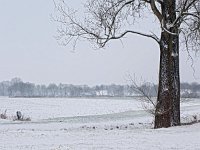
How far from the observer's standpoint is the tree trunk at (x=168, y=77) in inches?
688

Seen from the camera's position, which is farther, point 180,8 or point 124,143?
point 180,8

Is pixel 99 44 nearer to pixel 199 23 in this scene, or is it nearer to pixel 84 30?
pixel 84 30

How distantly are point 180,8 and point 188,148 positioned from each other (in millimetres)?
9447

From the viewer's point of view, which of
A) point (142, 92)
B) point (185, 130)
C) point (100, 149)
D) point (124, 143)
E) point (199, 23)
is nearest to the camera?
point (100, 149)

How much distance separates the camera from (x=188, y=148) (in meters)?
10.1

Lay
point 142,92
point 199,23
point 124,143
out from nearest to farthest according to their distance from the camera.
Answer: point 124,143, point 199,23, point 142,92

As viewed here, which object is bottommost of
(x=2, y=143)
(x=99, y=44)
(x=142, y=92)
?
(x=2, y=143)

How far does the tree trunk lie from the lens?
1748 cm

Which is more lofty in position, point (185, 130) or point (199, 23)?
point (199, 23)

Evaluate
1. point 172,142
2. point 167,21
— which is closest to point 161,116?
point 167,21

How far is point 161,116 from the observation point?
57.8 feet

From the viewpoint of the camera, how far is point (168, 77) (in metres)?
17.5

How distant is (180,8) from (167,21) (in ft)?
3.43

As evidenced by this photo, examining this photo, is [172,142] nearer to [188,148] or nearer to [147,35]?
[188,148]
